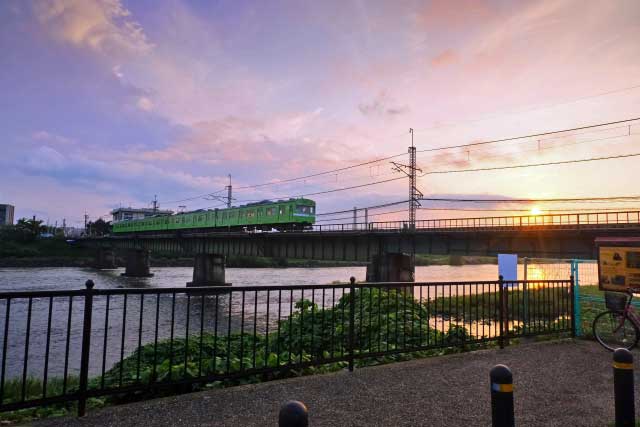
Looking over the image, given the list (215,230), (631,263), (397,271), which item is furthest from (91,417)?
(215,230)

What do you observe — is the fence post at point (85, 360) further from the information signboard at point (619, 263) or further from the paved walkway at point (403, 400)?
the information signboard at point (619, 263)

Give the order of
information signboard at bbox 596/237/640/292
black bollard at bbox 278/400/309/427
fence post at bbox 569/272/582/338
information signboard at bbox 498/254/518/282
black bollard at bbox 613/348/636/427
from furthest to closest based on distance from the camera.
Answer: information signboard at bbox 498/254/518/282
fence post at bbox 569/272/582/338
information signboard at bbox 596/237/640/292
black bollard at bbox 613/348/636/427
black bollard at bbox 278/400/309/427

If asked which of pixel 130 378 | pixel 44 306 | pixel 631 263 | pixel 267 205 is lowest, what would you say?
pixel 44 306

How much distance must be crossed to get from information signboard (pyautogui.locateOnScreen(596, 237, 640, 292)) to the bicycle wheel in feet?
1.73

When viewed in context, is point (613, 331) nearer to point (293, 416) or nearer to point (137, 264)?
point (293, 416)

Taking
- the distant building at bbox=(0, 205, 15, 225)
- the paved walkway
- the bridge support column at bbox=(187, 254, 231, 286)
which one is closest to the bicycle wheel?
the paved walkway

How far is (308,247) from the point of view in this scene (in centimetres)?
3634

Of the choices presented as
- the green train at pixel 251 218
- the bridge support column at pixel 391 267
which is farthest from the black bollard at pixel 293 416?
the green train at pixel 251 218

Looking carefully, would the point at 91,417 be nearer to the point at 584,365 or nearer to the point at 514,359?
the point at 514,359

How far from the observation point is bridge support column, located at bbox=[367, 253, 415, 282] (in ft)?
104

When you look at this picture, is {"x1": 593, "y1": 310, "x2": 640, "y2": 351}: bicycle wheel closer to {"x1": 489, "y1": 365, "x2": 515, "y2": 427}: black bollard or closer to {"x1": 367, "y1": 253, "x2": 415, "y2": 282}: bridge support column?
{"x1": 489, "y1": 365, "x2": 515, "y2": 427}: black bollard

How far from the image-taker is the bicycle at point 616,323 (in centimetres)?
678

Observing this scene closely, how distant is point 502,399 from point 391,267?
29.6 m

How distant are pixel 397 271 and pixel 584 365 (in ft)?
86.6
